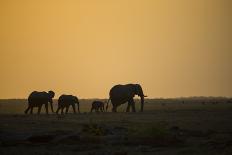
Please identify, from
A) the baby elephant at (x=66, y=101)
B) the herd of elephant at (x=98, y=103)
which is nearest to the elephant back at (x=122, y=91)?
the herd of elephant at (x=98, y=103)

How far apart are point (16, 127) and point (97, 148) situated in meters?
9.07

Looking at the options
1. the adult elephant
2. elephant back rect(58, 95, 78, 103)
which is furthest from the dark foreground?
the adult elephant

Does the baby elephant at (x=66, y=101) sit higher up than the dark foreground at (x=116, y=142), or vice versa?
the baby elephant at (x=66, y=101)

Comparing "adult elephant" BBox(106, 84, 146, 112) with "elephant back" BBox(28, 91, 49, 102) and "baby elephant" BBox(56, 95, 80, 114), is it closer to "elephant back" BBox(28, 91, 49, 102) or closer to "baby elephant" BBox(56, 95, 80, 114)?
"baby elephant" BBox(56, 95, 80, 114)

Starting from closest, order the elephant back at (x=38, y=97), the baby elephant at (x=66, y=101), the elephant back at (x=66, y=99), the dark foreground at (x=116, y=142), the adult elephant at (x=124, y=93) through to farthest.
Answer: the dark foreground at (x=116, y=142) < the elephant back at (x=38, y=97) < the baby elephant at (x=66, y=101) < the elephant back at (x=66, y=99) < the adult elephant at (x=124, y=93)

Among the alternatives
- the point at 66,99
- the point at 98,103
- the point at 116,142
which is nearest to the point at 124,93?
the point at 98,103

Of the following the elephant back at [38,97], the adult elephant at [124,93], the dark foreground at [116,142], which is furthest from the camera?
the adult elephant at [124,93]

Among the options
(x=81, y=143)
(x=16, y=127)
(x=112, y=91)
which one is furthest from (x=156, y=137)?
(x=112, y=91)

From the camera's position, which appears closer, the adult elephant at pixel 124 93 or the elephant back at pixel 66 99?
the elephant back at pixel 66 99

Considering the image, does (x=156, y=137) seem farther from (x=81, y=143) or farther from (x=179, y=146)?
(x=81, y=143)

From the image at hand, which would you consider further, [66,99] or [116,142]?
[66,99]

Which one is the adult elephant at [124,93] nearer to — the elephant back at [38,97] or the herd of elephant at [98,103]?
the herd of elephant at [98,103]

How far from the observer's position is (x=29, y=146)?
2122 centimetres

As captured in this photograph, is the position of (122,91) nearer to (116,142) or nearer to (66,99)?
(66,99)
